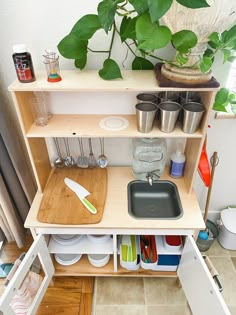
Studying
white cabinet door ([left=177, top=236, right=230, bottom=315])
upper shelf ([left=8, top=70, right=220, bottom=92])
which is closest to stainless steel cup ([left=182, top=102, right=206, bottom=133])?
upper shelf ([left=8, top=70, right=220, bottom=92])

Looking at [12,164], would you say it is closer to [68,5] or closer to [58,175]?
[58,175]

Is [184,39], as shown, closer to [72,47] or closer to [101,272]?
[72,47]

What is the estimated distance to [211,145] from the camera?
55.4 inches

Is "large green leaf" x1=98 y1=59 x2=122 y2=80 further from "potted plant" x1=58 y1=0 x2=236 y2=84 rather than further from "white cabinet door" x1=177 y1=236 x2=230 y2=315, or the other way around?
"white cabinet door" x1=177 y1=236 x2=230 y2=315

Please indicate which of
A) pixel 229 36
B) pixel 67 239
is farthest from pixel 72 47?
pixel 67 239

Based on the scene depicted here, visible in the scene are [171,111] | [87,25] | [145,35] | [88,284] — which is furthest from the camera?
[88,284]

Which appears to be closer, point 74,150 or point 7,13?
point 7,13

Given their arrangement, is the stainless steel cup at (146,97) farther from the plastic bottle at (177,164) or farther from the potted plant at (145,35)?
the plastic bottle at (177,164)

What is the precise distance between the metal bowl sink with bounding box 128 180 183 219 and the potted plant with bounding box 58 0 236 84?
0.67 metres

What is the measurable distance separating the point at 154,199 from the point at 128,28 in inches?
36.6

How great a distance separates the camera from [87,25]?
2.87ft

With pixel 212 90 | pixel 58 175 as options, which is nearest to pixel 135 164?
pixel 58 175

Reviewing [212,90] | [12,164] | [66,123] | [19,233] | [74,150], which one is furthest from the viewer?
[19,233]

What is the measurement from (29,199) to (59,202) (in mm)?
388
